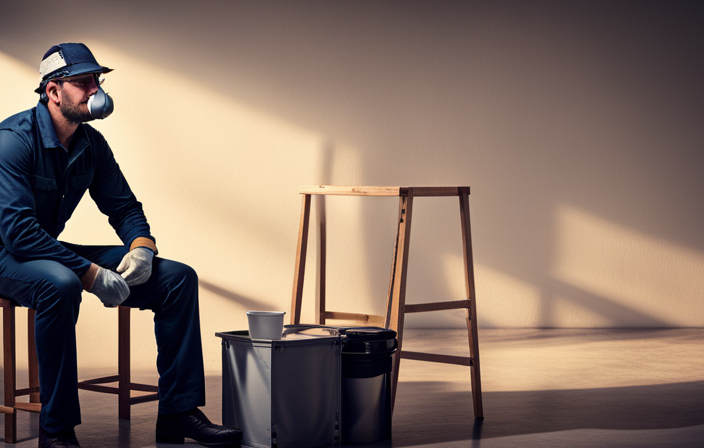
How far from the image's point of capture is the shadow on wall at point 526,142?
480 centimetres

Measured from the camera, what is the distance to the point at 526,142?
192 inches

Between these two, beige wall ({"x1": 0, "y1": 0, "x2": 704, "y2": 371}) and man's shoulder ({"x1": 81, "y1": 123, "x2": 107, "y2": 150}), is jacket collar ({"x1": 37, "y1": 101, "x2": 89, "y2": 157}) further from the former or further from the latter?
beige wall ({"x1": 0, "y1": 0, "x2": 704, "y2": 371})

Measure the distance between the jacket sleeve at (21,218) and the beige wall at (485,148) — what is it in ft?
7.83

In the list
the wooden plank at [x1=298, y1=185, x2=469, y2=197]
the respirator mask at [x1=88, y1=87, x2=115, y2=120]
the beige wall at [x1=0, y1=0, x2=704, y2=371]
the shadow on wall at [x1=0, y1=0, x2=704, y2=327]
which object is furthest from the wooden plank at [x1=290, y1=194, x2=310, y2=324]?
the shadow on wall at [x1=0, y1=0, x2=704, y2=327]

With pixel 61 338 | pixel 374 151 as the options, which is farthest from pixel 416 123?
pixel 61 338

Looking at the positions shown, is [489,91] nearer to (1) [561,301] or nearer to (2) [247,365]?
(1) [561,301]

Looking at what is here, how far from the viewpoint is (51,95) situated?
2.42 metres

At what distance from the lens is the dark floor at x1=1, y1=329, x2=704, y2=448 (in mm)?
2439

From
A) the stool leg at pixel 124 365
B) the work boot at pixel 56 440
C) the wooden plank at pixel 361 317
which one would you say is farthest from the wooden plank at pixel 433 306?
the work boot at pixel 56 440

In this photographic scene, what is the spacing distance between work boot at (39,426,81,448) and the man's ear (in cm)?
98

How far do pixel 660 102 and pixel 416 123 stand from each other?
1.53 meters

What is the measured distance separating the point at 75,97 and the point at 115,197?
371mm

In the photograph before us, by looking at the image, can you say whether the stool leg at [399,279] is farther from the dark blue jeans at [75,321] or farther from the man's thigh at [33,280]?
the man's thigh at [33,280]

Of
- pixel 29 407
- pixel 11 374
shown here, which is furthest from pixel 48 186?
pixel 29 407
